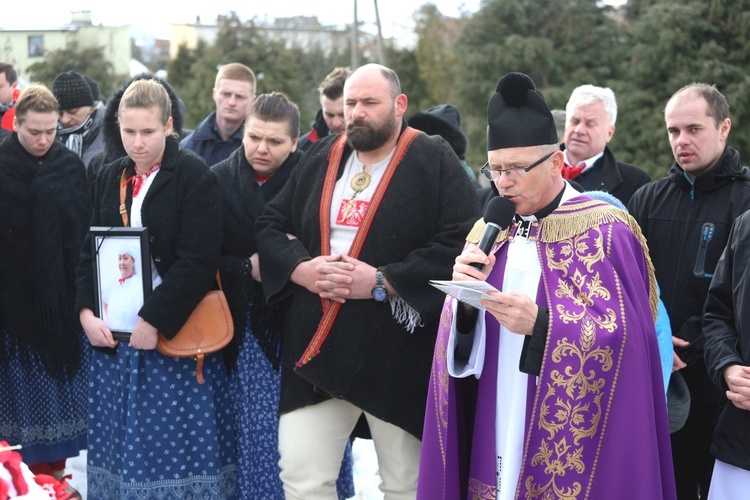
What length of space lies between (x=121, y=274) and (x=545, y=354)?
230cm

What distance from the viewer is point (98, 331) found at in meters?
4.50

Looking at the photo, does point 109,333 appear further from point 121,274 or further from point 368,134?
point 368,134

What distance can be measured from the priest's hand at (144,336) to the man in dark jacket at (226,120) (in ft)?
6.49

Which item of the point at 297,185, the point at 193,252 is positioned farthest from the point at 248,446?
the point at 297,185

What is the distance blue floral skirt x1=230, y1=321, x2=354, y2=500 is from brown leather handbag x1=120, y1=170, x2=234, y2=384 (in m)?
0.32

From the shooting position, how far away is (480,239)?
10.5 feet

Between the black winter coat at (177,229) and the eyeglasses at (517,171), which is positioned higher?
the eyeglasses at (517,171)

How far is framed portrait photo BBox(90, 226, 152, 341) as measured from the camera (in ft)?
14.6

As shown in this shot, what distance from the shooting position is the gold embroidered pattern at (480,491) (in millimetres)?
3373

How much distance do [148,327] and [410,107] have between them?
71.6 ft

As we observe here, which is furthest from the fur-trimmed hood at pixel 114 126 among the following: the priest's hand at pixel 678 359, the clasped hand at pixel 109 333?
the priest's hand at pixel 678 359

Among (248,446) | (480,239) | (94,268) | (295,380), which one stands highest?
(480,239)

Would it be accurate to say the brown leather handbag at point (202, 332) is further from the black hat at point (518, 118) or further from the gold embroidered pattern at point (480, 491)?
the black hat at point (518, 118)

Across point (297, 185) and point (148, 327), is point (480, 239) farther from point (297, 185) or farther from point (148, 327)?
point (148, 327)
